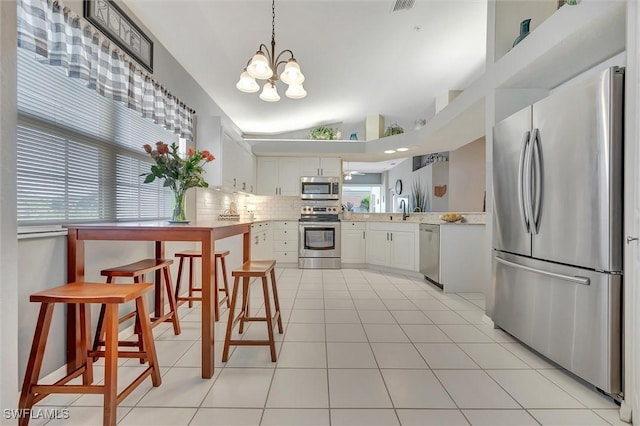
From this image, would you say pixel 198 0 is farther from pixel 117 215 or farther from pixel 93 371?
pixel 93 371

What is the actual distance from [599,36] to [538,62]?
36cm

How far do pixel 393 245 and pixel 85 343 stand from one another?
167 inches

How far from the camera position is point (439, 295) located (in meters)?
3.70

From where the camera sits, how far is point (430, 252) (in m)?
4.21

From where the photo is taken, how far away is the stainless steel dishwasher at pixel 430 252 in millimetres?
3969

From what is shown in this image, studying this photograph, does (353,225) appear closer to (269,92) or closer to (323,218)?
(323,218)

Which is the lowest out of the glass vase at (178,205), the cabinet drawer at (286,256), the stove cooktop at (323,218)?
the cabinet drawer at (286,256)

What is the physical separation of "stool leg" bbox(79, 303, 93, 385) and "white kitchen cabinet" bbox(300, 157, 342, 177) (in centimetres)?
447

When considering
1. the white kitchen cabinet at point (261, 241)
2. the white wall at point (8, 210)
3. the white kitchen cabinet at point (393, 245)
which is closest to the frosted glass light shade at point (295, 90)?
the white wall at point (8, 210)

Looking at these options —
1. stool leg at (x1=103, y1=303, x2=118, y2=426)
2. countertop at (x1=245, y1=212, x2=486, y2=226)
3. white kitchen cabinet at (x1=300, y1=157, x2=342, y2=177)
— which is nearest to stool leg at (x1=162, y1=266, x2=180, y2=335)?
stool leg at (x1=103, y1=303, x2=118, y2=426)

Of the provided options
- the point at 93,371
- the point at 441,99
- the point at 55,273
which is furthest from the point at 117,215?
the point at 441,99

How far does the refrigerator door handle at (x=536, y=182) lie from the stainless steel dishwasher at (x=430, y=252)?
6.37ft

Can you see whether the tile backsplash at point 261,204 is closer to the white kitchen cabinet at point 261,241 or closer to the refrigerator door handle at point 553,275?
the white kitchen cabinet at point 261,241

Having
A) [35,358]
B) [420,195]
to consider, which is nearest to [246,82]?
[35,358]
